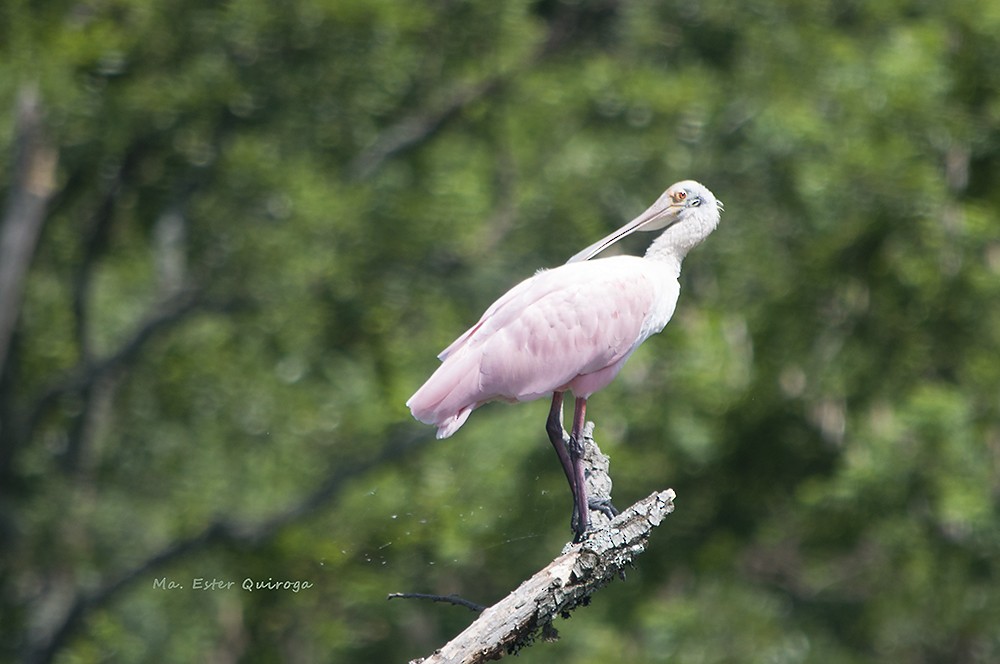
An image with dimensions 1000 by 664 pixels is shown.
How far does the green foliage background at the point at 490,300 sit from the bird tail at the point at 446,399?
24.9ft

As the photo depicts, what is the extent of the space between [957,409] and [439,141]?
6.31 m

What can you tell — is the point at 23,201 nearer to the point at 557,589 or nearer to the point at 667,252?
the point at 667,252

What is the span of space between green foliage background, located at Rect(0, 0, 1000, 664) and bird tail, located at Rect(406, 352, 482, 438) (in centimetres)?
758

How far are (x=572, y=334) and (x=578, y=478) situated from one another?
558 mm

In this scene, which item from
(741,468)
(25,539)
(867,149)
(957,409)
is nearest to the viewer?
(957,409)

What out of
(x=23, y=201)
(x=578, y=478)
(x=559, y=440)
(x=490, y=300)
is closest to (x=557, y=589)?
(x=578, y=478)

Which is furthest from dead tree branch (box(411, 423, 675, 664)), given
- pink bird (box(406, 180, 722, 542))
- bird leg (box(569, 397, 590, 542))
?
pink bird (box(406, 180, 722, 542))

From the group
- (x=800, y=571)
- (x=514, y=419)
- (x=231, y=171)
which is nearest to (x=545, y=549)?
(x=514, y=419)

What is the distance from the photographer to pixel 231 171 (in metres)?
15.5

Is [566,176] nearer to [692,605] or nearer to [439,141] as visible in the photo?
[439,141]

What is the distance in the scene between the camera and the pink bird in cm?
630

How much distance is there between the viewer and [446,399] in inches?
246

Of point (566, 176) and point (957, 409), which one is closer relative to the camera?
point (957, 409)

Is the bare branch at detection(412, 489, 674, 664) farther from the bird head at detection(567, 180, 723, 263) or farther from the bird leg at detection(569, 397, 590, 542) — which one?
the bird head at detection(567, 180, 723, 263)
